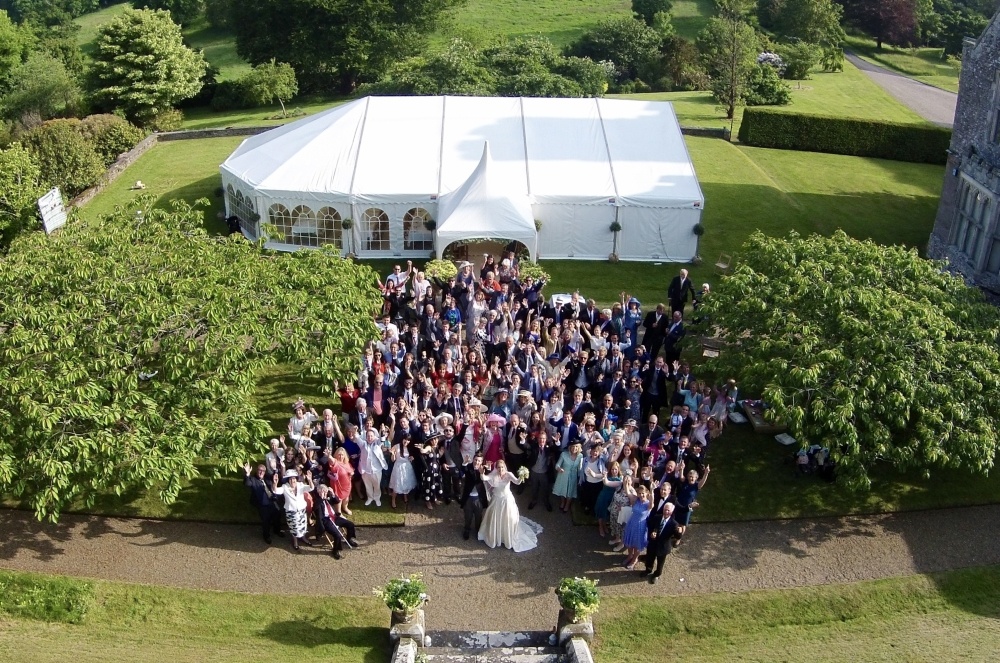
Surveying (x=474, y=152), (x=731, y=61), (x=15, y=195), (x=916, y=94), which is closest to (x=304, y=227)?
(x=474, y=152)

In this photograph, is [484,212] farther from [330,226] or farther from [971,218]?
[971,218]

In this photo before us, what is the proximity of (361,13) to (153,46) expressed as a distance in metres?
13.0

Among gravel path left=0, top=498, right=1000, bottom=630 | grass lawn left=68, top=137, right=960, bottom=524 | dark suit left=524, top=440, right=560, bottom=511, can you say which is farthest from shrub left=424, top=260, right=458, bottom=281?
gravel path left=0, top=498, right=1000, bottom=630

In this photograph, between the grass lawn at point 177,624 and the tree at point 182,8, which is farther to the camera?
the tree at point 182,8

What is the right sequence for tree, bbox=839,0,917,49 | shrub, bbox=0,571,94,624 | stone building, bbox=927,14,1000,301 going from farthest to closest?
tree, bbox=839,0,917,49 → stone building, bbox=927,14,1000,301 → shrub, bbox=0,571,94,624

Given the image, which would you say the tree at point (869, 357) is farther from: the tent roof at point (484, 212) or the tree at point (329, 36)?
the tree at point (329, 36)

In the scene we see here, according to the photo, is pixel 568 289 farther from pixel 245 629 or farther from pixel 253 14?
pixel 253 14

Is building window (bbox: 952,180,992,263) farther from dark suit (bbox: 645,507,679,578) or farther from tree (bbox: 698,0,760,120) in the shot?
tree (bbox: 698,0,760,120)

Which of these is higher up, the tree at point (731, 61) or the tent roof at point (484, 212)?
the tree at point (731, 61)

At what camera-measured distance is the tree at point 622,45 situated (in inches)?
2147

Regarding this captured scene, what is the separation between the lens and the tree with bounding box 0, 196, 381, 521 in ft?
40.4

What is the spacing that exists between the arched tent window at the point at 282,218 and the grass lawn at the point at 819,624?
51.4 feet

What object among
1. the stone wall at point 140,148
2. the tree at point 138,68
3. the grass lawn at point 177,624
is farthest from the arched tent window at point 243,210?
the tree at point 138,68

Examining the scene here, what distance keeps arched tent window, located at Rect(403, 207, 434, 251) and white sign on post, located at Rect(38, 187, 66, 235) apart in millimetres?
8863
